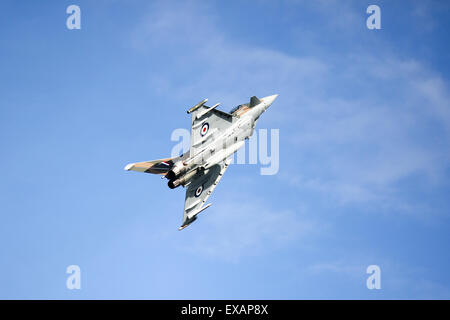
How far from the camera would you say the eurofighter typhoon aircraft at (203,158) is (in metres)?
53.7

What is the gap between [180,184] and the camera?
53.8 meters

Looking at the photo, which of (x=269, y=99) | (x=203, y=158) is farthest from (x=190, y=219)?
(x=269, y=99)

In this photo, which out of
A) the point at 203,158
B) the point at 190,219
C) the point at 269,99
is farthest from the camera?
the point at 269,99

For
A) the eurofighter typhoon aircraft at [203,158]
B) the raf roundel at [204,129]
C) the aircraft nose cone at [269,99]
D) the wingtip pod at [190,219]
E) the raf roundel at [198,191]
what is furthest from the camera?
the aircraft nose cone at [269,99]

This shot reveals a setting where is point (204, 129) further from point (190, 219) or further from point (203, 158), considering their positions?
point (190, 219)

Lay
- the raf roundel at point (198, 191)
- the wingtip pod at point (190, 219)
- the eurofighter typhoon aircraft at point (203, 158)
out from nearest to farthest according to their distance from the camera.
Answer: the eurofighter typhoon aircraft at point (203, 158), the wingtip pod at point (190, 219), the raf roundel at point (198, 191)

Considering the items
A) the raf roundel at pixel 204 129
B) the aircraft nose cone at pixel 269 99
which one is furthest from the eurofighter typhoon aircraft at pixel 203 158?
the aircraft nose cone at pixel 269 99

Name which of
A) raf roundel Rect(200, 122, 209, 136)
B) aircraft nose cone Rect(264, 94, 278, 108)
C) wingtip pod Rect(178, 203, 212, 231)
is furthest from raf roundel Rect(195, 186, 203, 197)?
aircraft nose cone Rect(264, 94, 278, 108)

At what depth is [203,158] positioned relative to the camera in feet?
181

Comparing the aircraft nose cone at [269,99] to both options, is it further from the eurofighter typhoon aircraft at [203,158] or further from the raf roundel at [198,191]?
the raf roundel at [198,191]

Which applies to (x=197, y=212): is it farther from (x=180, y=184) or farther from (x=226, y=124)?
(x=226, y=124)
